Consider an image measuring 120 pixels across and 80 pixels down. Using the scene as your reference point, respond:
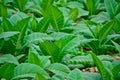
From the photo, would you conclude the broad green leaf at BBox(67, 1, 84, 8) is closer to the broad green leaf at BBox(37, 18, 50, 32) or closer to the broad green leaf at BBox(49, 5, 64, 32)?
the broad green leaf at BBox(49, 5, 64, 32)

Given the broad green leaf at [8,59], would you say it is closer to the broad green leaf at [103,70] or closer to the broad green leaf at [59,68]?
the broad green leaf at [59,68]

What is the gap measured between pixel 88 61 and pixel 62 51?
19cm

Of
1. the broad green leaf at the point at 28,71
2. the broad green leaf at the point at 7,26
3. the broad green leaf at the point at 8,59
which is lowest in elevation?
the broad green leaf at the point at 8,59

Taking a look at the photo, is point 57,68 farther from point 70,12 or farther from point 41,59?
point 70,12

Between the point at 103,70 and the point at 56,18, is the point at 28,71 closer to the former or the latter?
the point at 103,70

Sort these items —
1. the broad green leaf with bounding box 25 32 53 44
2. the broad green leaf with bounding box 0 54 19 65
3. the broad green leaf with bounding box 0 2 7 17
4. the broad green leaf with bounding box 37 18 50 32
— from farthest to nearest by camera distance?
1. the broad green leaf with bounding box 0 2 7 17
2. the broad green leaf with bounding box 37 18 50 32
3. the broad green leaf with bounding box 25 32 53 44
4. the broad green leaf with bounding box 0 54 19 65

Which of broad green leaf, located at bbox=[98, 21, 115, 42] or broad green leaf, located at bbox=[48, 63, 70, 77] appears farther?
broad green leaf, located at bbox=[98, 21, 115, 42]

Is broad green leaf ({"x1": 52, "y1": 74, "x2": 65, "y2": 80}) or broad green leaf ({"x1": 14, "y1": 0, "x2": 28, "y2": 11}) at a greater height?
broad green leaf ({"x1": 14, "y1": 0, "x2": 28, "y2": 11})

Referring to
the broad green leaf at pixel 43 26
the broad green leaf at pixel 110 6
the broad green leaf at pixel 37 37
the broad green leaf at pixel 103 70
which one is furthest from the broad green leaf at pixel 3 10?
the broad green leaf at pixel 103 70

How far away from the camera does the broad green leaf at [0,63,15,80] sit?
2.13m

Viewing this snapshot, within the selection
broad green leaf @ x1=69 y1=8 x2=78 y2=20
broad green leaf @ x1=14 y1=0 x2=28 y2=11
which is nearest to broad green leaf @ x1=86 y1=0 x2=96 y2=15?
broad green leaf @ x1=69 y1=8 x2=78 y2=20

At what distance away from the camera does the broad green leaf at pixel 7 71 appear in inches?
83.9

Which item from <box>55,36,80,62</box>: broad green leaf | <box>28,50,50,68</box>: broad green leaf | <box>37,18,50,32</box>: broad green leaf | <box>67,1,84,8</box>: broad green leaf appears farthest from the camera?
<box>67,1,84,8</box>: broad green leaf

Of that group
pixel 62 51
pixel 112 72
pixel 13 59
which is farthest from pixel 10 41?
pixel 112 72
